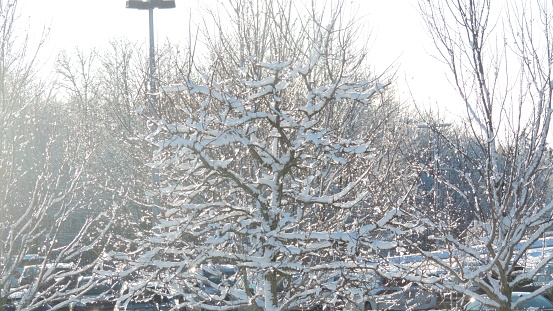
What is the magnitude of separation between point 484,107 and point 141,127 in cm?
1038

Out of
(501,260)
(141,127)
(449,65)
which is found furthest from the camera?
(141,127)

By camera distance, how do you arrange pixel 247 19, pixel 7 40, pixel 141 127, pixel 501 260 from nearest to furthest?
pixel 501 260 < pixel 7 40 < pixel 247 19 < pixel 141 127

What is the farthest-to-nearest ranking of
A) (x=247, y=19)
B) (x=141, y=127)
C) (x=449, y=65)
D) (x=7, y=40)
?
(x=141, y=127) → (x=247, y=19) → (x=7, y=40) → (x=449, y=65)

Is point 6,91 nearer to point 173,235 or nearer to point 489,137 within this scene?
point 173,235

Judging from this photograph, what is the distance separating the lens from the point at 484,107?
7000mm

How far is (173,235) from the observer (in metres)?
7.38

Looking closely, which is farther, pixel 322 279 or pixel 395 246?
pixel 322 279

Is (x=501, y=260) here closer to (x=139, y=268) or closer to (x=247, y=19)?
(x=139, y=268)

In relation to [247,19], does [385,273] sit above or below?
below

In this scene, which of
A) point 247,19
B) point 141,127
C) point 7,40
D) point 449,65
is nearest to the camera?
point 449,65

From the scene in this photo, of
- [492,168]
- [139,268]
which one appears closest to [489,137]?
[492,168]

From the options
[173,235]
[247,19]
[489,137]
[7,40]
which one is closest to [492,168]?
[489,137]

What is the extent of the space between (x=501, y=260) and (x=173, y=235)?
334 centimetres

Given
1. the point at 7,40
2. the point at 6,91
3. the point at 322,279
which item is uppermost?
the point at 7,40
